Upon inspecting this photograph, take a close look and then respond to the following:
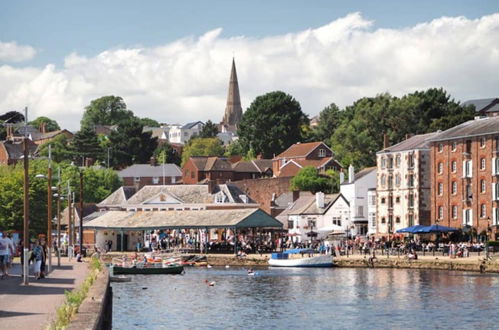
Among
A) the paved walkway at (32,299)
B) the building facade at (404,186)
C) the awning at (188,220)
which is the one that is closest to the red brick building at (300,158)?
the building facade at (404,186)

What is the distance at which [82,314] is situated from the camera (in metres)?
31.2

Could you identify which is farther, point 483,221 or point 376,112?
point 376,112

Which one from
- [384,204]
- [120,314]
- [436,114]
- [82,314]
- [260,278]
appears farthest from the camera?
[436,114]

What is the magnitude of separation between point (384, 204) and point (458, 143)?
629 inches

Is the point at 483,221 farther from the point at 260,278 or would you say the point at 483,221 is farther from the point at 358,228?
the point at 260,278

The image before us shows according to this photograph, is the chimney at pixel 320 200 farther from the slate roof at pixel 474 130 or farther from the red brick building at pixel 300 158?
the red brick building at pixel 300 158

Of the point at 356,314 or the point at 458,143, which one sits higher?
the point at 458,143

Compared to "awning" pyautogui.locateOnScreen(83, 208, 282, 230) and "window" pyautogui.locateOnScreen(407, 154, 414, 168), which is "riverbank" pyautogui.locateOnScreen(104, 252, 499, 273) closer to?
"awning" pyautogui.locateOnScreen(83, 208, 282, 230)

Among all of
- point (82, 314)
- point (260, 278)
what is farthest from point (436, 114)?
point (82, 314)

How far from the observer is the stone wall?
555 ft

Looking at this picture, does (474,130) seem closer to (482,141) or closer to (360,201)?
(482,141)

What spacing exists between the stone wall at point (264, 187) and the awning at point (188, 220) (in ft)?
104

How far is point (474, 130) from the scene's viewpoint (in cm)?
12019

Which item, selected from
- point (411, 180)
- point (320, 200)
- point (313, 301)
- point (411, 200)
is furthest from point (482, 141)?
point (313, 301)
